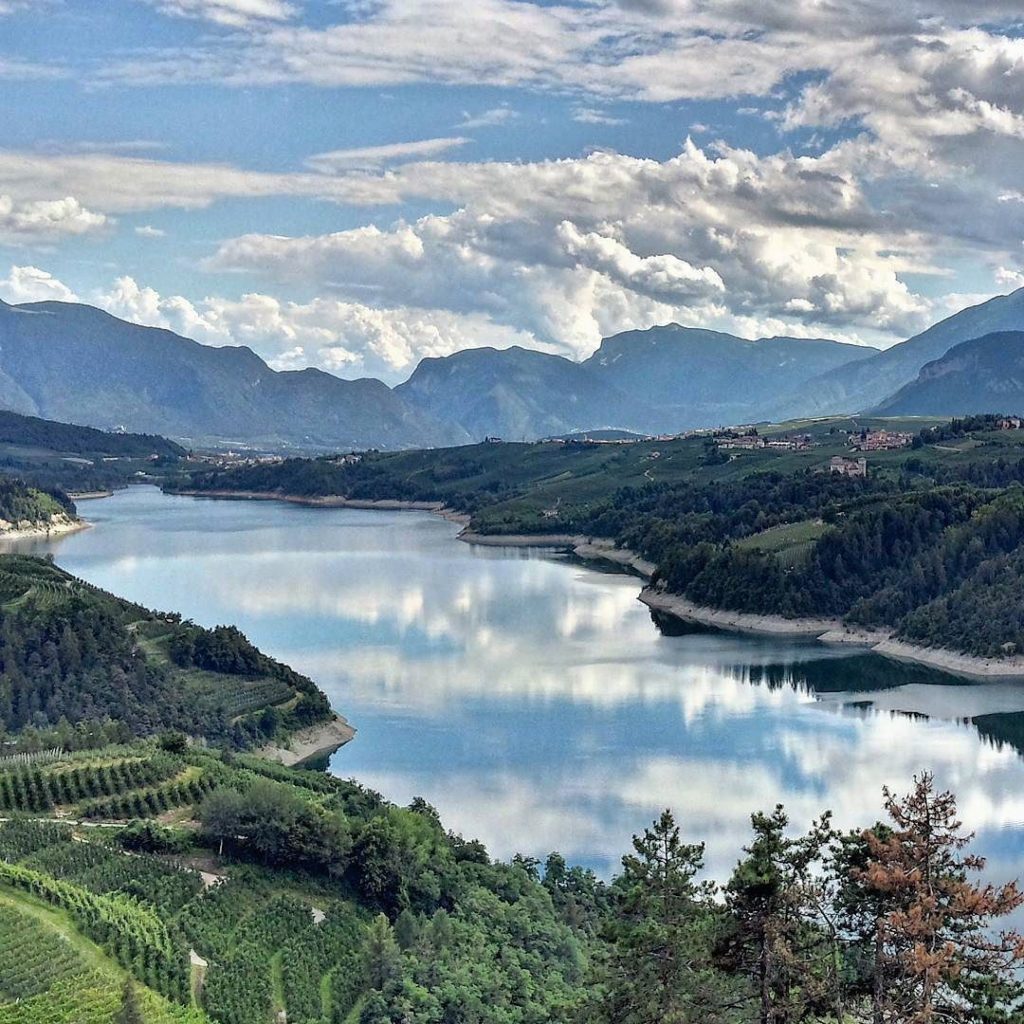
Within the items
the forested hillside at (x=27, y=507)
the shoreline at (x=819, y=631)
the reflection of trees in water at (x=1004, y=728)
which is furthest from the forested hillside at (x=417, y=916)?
the forested hillside at (x=27, y=507)

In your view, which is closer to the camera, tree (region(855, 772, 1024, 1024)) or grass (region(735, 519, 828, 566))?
tree (region(855, 772, 1024, 1024))

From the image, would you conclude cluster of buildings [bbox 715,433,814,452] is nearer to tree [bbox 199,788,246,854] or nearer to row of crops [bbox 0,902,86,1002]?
tree [bbox 199,788,246,854]

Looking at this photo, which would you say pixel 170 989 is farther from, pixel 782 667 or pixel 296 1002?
pixel 782 667

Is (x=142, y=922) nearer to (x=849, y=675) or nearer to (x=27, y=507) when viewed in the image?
(x=849, y=675)

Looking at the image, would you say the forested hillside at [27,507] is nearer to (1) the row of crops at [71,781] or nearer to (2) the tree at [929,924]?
(1) the row of crops at [71,781]

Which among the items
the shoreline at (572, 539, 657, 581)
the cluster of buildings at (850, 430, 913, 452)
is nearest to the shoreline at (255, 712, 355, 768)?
the shoreline at (572, 539, 657, 581)

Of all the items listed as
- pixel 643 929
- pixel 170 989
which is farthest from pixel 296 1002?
pixel 643 929
